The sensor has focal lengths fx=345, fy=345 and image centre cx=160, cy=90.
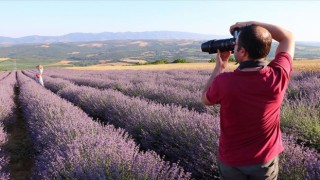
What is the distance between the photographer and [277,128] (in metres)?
1.89

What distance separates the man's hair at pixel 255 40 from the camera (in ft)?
5.37

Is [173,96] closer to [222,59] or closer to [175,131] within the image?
[175,131]

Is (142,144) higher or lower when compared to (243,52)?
lower

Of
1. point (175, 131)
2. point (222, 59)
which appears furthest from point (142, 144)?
point (222, 59)

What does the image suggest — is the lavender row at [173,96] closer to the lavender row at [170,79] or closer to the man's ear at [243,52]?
the lavender row at [170,79]

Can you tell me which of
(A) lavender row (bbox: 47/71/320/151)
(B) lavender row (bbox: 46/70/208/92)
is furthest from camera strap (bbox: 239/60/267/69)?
(B) lavender row (bbox: 46/70/208/92)

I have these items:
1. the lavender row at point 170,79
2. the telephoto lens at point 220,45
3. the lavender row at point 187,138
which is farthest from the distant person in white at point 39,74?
the telephoto lens at point 220,45

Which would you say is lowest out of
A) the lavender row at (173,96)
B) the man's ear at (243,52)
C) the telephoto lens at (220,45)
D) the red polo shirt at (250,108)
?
the lavender row at (173,96)

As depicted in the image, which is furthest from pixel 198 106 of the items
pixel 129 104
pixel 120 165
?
pixel 120 165

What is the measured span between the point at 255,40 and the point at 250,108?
13.4 inches

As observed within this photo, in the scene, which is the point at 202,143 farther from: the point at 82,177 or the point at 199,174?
the point at 82,177

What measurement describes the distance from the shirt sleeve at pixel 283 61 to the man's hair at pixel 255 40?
141 mm

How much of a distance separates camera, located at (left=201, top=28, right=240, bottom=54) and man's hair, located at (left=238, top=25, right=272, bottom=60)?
0.53ft

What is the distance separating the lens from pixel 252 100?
1726 mm
